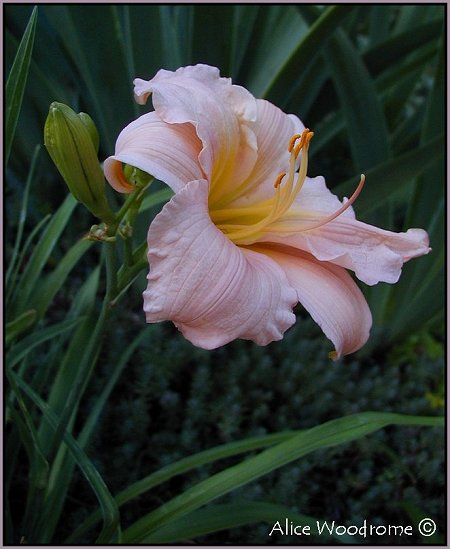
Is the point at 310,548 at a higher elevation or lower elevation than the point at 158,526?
lower

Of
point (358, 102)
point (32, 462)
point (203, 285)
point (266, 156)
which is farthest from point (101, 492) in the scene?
point (358, 102)

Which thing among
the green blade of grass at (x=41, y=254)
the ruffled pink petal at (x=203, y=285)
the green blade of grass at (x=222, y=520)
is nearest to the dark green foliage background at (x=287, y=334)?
the green blade of grass at (x=41, y=254)

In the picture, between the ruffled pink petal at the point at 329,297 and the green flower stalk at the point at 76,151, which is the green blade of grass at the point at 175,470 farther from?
the green flower stalk at the point at 76,151

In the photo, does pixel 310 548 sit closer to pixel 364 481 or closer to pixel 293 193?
pixel 364 481

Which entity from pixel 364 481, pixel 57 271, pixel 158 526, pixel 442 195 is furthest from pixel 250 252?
pixel 442 195

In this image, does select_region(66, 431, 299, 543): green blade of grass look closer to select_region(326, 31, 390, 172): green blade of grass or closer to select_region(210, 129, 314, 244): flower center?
select_region(210, 129, 314, 244): flower center

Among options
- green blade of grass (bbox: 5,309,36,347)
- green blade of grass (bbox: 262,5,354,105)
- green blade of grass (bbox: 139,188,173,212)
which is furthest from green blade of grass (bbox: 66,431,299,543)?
green blade of grass (bbox: 262,5,354,105)

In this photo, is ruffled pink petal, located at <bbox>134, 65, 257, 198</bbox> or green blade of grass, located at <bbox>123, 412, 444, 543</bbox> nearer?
ruffled pink petal, located at <bbox>134, 65, 257, 198</bbox>

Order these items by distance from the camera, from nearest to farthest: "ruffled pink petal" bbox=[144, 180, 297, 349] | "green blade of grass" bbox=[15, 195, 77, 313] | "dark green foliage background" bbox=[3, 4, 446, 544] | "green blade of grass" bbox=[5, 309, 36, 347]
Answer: "ruffled pink petal" bbox=[144, 180, 297, 349]
"green blade of grass" bbox=[5, 309, 36, 347]
"green blade of grass" bbox=[15, 195, 77, 313]
"dark green foliage background" bbox=[3, 4, 446, 544]
